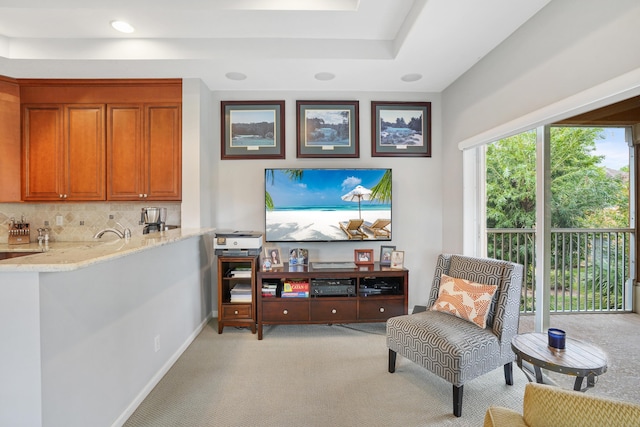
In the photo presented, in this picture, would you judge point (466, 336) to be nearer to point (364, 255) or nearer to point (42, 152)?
point (364, 255)

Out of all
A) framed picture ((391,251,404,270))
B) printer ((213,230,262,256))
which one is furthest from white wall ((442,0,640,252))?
printer ((213,230,262,256))

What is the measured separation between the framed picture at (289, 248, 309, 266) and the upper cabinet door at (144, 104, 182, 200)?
1325mm

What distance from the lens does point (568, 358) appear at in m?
1.55

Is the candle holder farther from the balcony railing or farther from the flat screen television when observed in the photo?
the flat screen television

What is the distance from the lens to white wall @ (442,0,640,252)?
160 cm

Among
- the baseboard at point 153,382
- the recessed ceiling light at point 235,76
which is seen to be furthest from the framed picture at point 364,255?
the recessed ceiling light at point 235,76

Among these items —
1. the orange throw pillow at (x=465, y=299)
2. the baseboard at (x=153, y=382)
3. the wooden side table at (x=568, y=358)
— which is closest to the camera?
the wooden side table at (x=568, y=358)

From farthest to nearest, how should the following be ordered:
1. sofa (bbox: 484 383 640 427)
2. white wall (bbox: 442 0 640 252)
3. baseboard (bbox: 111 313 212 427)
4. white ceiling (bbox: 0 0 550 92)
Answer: white ceiling (bbox: 0 0 550 92)
baseboard (bbox: 111 313 212 427)
white wall (bbox: 442 0 640 252)
sofa (bbox: 484 383 640 427)

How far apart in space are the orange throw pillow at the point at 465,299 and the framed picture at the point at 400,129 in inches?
67.4

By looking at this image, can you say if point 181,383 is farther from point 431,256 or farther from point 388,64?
point 388,64

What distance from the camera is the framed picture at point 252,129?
355 cm

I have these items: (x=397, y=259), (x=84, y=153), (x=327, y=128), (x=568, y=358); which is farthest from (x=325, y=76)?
(x=568, y=358)

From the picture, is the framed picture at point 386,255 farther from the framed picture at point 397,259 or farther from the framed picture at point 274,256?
the framed picture at point 274,256

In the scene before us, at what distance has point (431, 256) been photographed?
3689 millimetres
